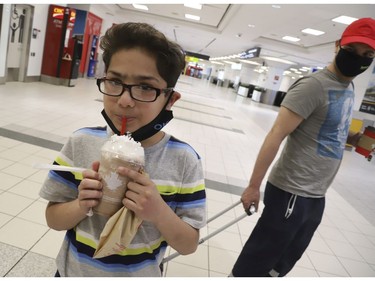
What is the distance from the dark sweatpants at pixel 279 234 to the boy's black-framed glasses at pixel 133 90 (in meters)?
1.22

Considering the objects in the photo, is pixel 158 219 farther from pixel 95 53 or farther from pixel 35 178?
pixel 95 53

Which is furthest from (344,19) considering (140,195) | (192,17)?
(140,195)

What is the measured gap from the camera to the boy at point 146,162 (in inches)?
34.0

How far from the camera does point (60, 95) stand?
26.5 ft

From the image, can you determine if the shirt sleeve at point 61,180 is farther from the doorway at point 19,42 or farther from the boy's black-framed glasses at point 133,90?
the doorway at point 19,42

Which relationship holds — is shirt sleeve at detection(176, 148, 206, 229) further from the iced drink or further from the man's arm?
the man's arm

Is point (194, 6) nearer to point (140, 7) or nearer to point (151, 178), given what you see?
point (140, 7)

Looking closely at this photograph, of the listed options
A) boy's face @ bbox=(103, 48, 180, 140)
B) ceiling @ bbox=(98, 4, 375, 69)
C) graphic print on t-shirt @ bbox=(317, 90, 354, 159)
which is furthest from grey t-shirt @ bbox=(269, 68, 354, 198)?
ceiling @ bbox=(98, 4, 375, 69)

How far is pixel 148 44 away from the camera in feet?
2.89

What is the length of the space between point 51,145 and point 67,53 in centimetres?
615

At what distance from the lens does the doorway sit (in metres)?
7.97

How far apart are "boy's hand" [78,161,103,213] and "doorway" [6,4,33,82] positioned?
8.60 meters

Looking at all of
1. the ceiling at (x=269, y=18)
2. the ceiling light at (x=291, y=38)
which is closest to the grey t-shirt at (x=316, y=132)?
the ceiling at (x=269, y=18)

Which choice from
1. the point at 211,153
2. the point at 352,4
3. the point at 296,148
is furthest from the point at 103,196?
the point at 352,4
